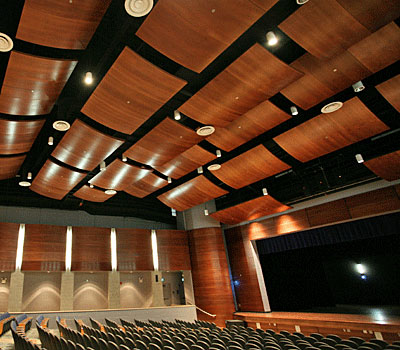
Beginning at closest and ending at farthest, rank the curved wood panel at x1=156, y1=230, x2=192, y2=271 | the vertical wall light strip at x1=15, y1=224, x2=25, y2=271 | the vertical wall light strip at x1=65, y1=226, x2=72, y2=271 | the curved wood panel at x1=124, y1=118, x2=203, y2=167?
the curved wood panel at x1=124, y1=118, x2=203, y2=167 → the vertical wall light strip at x1=15, y1=224, x2=25, y2=271 → the vertical wall light strip at x1=65, y1=226, x2=72, y2=271 → the curved wood panel at x1=156, y1=230, x2=192, y2=271

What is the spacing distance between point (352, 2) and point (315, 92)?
2.16 metres

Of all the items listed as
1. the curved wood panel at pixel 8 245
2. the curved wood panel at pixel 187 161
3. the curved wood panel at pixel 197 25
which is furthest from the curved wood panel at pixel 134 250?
the curved wood panel at pixel 197 25

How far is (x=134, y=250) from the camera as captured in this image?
1356 centimetres

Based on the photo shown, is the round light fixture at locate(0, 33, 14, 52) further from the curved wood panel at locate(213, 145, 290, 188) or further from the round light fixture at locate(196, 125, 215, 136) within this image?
the curved wood panel at locate(213, 145, 290, 188)

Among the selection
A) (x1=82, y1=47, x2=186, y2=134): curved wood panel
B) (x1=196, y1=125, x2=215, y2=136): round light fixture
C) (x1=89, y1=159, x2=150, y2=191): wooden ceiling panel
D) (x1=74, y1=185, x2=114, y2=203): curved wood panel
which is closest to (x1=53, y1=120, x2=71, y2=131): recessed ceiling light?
(x1=82, y1=47, x2=186, y2=134): curved wood panel

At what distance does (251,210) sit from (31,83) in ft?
31.1

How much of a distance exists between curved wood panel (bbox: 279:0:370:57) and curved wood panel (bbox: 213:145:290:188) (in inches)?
152

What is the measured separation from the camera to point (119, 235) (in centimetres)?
1346

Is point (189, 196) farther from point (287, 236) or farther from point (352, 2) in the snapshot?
point (352, 2)

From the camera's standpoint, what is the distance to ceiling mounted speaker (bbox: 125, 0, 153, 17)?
14.1ft

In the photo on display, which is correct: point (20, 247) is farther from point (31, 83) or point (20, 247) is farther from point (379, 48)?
point (379, 48)

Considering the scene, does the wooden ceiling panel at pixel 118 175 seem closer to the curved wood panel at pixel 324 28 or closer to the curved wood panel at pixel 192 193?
the curved wood panel at pixel 192 193

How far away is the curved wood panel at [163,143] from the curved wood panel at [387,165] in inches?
212

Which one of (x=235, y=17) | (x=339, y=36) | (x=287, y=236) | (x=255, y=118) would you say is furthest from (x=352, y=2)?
(x=287, y=236)
